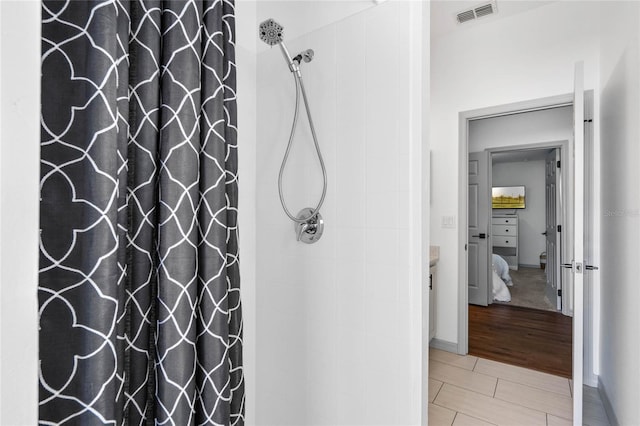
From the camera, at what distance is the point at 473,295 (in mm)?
4004

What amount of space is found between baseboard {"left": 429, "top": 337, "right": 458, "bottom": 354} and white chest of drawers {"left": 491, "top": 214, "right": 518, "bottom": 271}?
15.5ft

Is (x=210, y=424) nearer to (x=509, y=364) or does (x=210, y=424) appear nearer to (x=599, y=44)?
(x=509, y=364)

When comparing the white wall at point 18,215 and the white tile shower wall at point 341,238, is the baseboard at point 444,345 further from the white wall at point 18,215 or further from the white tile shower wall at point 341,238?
the white wall at point 18,215

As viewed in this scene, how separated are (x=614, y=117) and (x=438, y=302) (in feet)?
6.03

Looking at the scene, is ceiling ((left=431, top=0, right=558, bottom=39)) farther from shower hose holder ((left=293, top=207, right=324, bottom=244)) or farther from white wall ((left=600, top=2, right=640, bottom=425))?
shower hose holder ((left=293, top=207, right=324, bottom=244))

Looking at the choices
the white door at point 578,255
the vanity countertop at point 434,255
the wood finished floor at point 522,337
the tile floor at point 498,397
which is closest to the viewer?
the white door at point 578,255

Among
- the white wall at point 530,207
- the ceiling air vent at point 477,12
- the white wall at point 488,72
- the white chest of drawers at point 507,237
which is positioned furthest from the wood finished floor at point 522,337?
the white wall at point 530,207

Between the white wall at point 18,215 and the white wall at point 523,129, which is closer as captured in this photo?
the white wall at point 18,215

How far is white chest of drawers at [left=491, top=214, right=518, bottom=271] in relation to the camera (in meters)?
6.80

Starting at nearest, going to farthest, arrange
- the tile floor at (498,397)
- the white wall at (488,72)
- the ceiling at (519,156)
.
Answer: the tile floor at (498,397), the white wall at (488,72), the ceiling at (519,156)

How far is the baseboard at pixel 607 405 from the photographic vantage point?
5.70 feet

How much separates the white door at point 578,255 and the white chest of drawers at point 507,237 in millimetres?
5493

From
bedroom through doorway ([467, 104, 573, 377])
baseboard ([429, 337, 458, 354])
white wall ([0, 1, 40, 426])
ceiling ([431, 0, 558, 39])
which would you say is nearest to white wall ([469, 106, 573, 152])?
bedroom through doorway ([467, 104, 573, 377])

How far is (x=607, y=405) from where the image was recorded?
6.26ft
